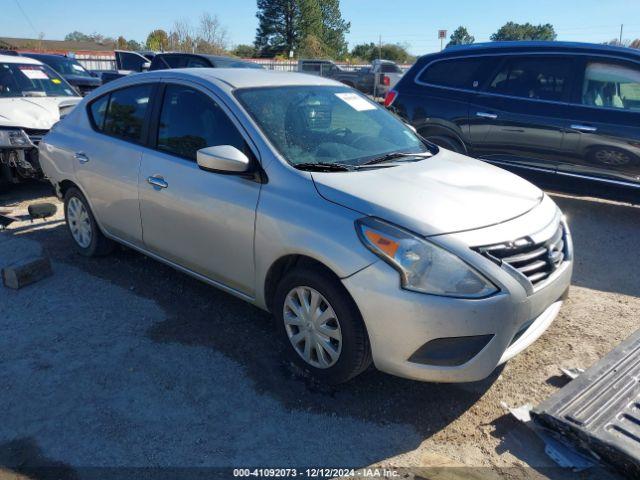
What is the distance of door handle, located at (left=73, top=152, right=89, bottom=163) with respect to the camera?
4.61 metres

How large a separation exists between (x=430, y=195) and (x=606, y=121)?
3.99m

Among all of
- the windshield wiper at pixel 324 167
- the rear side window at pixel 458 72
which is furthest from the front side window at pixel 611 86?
the windshield wiper at pixel 324 167

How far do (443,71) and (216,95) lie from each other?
171 inches

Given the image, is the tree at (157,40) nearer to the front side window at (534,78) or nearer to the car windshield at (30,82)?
the car windshield at (30,82)

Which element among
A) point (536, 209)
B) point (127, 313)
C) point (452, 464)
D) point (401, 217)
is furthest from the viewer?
point (127, 313)

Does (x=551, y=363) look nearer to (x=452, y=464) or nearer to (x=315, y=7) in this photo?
(x=452, y=464)

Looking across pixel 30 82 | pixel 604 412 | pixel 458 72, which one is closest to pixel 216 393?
pixel 604 412

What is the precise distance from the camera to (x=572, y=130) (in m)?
6.10

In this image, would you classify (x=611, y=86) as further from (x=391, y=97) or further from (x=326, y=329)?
(x=326, y=329)

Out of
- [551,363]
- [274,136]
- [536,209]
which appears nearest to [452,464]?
[551,363]

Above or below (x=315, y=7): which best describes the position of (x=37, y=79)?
below

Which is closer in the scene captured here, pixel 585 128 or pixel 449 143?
pixel 585 128

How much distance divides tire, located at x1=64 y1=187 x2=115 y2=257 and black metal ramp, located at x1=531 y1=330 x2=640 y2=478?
3895 millimetres

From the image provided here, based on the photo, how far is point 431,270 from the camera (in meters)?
2.66
